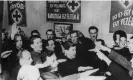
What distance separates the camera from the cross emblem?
1.71m

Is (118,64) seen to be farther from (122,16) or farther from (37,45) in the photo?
(37,45)

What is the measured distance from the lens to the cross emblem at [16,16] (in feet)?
5.60

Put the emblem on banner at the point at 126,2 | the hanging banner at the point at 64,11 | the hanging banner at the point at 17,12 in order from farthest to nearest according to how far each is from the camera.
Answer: the hanging banner at the point at 17,12 < the hanging banner at the point at 64,11 < the emblem on banner at the point at 126,2

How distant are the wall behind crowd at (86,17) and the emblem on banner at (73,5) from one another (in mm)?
41

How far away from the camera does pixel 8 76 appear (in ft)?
5.79

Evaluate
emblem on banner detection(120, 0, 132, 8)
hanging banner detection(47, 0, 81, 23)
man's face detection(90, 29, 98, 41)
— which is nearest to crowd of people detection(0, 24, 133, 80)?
man's face detection(90, 29, 98, 41)

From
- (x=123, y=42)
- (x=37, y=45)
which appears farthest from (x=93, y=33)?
(x=37, y=45)

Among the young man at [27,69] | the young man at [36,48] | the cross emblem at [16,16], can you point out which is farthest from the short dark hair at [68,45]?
the cross emblem at [16,16]

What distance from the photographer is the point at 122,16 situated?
1511mm

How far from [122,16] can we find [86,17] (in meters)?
0.28

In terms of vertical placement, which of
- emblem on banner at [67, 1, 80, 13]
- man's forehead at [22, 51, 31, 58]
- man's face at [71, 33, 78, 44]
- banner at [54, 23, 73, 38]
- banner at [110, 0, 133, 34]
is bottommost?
man's forehead at [22, 51, 31, 58]

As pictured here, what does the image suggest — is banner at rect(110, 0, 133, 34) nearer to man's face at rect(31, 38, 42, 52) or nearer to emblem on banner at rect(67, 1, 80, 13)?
emblem on banner at rect(67, 1, 80, 13)

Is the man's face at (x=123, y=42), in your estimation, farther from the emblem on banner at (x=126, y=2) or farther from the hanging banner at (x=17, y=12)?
the hanging banner at (x=17, y=12)

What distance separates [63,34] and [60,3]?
0.26 metres
